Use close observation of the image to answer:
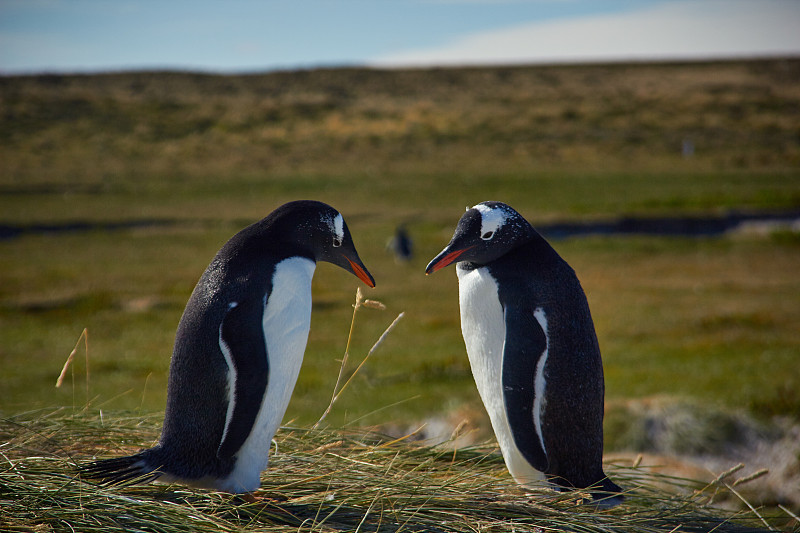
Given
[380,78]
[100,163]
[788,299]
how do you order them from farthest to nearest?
[380,78] → [100,163] → [788,299]

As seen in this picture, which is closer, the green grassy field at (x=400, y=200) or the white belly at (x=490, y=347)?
the white belly at (x=490, y=347)

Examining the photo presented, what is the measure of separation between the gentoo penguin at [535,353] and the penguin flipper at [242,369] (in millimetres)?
833

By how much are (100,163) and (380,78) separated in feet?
140

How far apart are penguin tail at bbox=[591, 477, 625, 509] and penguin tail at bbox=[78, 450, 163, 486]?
1.84 metres

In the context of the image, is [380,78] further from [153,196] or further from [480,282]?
[480,282]

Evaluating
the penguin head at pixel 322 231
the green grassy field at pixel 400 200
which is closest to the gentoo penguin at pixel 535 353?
the penguin head at pixel 322 231

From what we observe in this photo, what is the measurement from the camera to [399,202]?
33.3 m

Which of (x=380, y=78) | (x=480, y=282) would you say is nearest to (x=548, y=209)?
(x=480, y=282)

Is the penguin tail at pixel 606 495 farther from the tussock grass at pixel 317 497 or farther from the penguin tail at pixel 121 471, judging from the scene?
the penguin tail at pixel 121 471

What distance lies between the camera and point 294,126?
6122 cm

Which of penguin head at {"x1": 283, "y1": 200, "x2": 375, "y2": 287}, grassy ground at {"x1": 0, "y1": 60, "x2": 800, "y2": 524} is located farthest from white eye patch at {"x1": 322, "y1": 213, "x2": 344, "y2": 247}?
grassy ground at {"x1": 0, "y1": 60, "x2": 800, "y2": 524}

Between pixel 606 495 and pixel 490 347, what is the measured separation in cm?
84

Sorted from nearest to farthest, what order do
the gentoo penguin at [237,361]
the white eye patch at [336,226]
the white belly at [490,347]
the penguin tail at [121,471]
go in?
the penguin tail at [121,471] < the gentoo penguin at [237,361] < the white eye patch at [336,226] < the white belly at [490,347]

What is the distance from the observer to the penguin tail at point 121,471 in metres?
2.95
